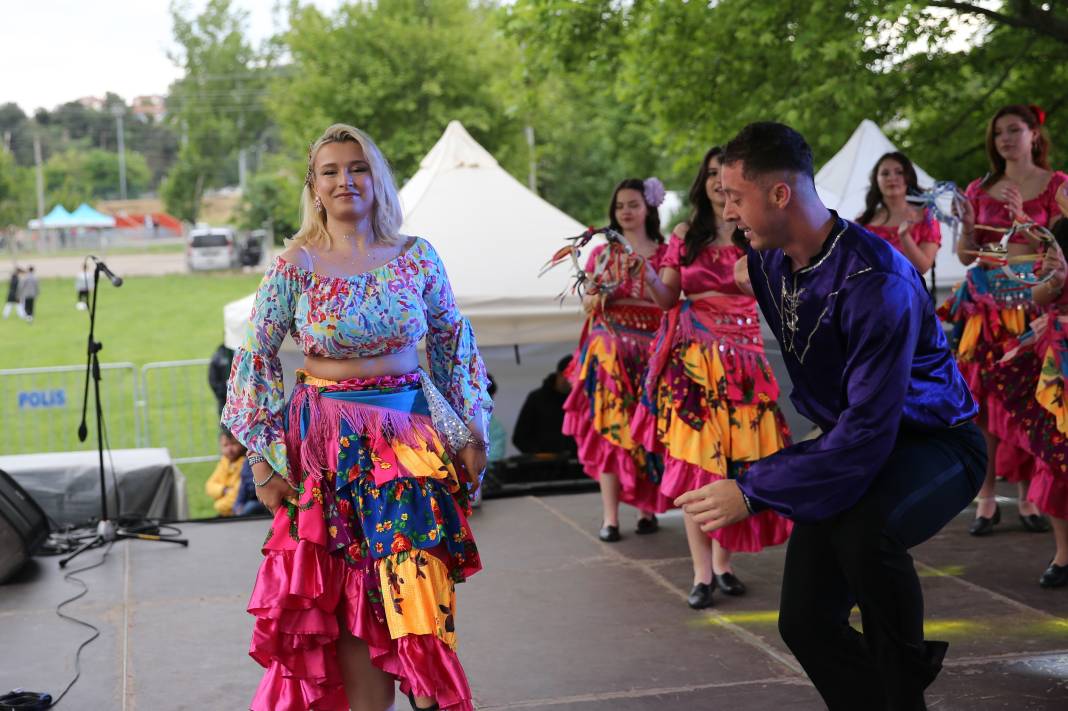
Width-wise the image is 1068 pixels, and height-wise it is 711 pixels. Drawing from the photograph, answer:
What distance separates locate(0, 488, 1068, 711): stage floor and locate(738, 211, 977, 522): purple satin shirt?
152 centimetres

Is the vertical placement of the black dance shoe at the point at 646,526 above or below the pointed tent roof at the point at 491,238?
below

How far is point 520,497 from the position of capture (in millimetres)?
8609

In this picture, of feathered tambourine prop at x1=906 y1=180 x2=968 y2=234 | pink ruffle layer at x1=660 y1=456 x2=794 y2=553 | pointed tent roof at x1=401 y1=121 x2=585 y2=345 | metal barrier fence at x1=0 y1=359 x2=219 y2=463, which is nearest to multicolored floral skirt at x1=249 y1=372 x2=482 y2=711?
pink ruffle layer at x1=660 y1=456 x2=794 y2=553

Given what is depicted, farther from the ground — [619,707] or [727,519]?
[727,519]

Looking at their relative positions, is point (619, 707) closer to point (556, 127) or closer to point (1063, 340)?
point (1063, 340)

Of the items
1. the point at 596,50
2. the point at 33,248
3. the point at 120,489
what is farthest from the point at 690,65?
the point at 33,248

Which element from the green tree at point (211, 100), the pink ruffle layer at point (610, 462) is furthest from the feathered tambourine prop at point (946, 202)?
the green tree at point (211, 100)

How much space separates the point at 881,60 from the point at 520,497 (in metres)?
6.82

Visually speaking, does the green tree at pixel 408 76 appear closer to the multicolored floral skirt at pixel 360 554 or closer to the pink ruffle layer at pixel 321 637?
the multicolored floral skirt at pixel 360 554

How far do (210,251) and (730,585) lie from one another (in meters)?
47.7

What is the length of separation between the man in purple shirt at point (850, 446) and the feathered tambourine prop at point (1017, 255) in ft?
8.36

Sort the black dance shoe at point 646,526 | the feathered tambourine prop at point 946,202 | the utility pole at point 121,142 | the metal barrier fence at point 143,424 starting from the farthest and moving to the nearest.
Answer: the utility pole at point 121,142 < the metal barrier fence at point 143,424 < the black dance shoe at point 646,526 < the feathered tambourine prop at point 946,202

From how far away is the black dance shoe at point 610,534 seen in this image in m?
7.10

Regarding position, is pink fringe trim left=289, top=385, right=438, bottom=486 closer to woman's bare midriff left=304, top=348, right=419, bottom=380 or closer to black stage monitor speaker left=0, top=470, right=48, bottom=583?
woman's bare midriff left=304, top=348, right=419, bottom=380
